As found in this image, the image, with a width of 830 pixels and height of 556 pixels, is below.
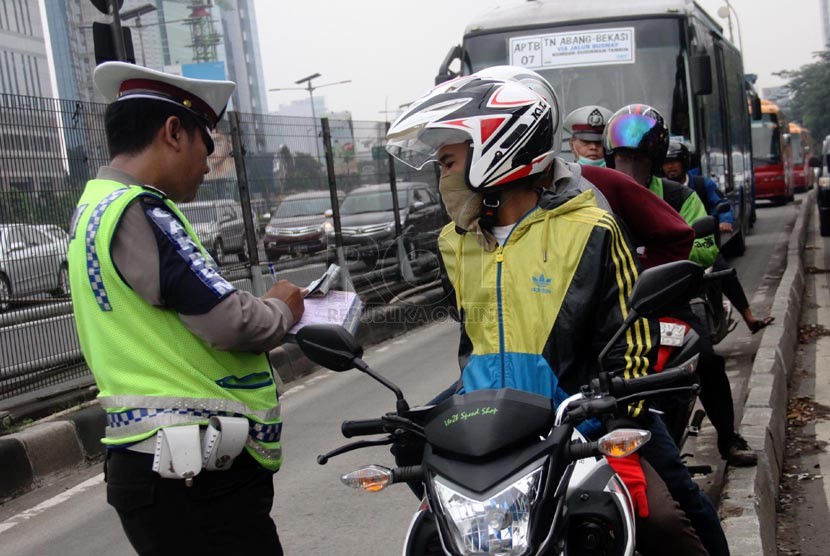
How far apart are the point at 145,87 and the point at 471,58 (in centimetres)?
997

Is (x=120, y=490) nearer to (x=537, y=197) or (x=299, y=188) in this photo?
(x=537, y=197)

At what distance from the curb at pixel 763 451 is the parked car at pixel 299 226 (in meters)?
5.05

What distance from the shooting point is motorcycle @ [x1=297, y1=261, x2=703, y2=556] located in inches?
80.6

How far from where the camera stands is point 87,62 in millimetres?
76562

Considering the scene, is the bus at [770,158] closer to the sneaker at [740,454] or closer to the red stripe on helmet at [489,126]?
the sneaker at [740,454]

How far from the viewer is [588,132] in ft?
17.8

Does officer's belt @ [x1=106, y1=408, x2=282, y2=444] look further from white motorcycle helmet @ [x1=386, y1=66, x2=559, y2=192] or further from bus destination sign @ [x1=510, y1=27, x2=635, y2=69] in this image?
bus destination sign @ [x1=510, y1=27, x2=635, y2=69]

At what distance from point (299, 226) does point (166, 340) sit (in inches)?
370

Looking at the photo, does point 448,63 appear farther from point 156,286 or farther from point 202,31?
point 202,31

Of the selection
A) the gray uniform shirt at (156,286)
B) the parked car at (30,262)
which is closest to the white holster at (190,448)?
the gray uniform shirt at (156,286)

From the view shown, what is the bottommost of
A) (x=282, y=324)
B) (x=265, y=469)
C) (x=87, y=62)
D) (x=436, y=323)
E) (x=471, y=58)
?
(x=436, y=323)

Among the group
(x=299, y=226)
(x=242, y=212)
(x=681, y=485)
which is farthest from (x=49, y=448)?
(x=299, y=226)

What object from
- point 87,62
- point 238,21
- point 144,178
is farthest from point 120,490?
point 238,21

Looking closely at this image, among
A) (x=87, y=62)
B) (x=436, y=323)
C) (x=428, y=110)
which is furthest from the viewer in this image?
(x=87, y=62)
